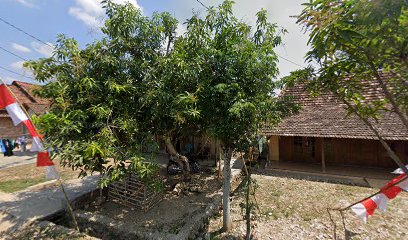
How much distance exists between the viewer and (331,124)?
34.0 feet

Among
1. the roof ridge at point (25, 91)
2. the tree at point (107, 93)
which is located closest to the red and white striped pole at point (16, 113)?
the tree at point (107, 93)

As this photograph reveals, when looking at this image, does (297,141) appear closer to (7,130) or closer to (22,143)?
(22,143)

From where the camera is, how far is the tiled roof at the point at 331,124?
9180 millimetres

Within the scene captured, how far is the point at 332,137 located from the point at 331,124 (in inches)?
37.8

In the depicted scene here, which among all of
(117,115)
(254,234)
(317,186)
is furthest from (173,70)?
(317,186)

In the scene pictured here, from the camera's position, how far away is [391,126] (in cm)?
943

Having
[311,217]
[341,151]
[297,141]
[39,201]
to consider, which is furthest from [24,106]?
[341,151]

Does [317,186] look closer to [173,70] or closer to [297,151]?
[297,151]

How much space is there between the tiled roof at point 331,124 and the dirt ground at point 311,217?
7.83 ft

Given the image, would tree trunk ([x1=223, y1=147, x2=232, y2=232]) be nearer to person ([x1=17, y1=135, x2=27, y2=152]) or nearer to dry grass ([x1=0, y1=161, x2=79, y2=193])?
dry grass ([x1=0, y1=161, x2=79, y2=193])

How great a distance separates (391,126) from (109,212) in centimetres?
1209

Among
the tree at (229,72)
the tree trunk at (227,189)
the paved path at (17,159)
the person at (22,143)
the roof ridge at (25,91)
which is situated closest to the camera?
the tree at (229,72)

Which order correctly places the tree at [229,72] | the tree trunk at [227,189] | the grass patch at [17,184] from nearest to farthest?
the tree at [229,72] < the tree trunk at [227,189] < the grass patch at [17,184]

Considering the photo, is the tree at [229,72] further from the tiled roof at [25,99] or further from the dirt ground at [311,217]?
the tiled roof at [25,99]
